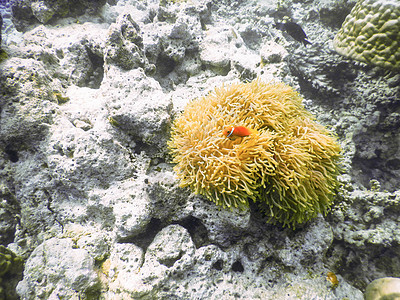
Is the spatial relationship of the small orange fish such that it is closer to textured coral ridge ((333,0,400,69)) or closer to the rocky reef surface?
the rocky reef surface

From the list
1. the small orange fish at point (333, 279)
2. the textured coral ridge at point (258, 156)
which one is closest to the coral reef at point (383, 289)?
the small orange fish at point (333, 279)

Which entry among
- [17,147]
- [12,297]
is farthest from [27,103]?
[12,297]

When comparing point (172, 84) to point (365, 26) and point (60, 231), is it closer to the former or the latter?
point (60, 231)

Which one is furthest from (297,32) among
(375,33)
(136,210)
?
(136,210)

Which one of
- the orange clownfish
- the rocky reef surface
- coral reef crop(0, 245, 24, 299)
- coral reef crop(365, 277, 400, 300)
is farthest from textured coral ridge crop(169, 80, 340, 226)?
coral reef crop(0, 245, 24, 299)

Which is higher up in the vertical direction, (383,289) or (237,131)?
(237,131)

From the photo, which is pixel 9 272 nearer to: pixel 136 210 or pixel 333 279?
pixel 136 210

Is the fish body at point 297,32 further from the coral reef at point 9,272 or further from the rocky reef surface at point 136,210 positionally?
the coral reef at point 9,272

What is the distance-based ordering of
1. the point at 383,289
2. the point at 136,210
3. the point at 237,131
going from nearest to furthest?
1. the point at 237,131
2. the point at 136,210
3. the point at 383,289
